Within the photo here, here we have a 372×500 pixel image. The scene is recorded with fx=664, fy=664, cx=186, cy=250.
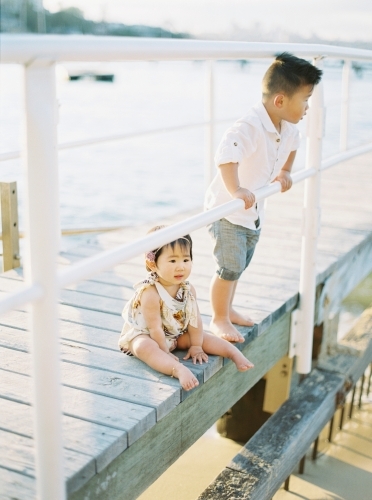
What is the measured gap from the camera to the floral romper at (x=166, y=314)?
2107 mm

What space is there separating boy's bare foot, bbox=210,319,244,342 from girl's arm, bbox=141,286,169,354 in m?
0.33

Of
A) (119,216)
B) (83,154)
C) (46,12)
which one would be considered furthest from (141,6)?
(119,216)

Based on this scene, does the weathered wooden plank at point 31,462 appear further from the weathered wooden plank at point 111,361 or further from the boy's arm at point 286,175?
the boy's arm at point 286,175

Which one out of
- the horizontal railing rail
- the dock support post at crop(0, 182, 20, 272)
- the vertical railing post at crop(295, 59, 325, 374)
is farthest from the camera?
the dock support post at crop(0, 182, 20, 272)

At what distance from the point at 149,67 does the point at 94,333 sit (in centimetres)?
4314

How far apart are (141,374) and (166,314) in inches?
8.4

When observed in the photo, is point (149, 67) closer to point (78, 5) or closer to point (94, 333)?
point (78, 5)

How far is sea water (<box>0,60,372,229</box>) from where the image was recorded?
1270 centimetres

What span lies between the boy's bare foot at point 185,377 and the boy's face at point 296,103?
3.08 feet

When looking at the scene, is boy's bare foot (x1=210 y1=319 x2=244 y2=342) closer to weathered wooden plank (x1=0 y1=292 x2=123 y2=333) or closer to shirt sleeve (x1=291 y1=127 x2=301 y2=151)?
weathered wooden plank (x1=0 y1=292 x2=123 y2=333)

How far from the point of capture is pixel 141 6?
2105 inches

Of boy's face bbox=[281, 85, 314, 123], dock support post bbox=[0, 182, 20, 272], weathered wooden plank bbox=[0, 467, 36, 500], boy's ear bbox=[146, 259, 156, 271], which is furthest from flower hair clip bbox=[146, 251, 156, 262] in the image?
dock support post bbox=[0, 182, 20, 272]

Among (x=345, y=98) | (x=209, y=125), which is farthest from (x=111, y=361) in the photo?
(x=345, y=98)

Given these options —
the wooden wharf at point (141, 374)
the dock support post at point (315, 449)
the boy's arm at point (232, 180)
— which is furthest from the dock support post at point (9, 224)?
the dock support post at point (315, 449)
